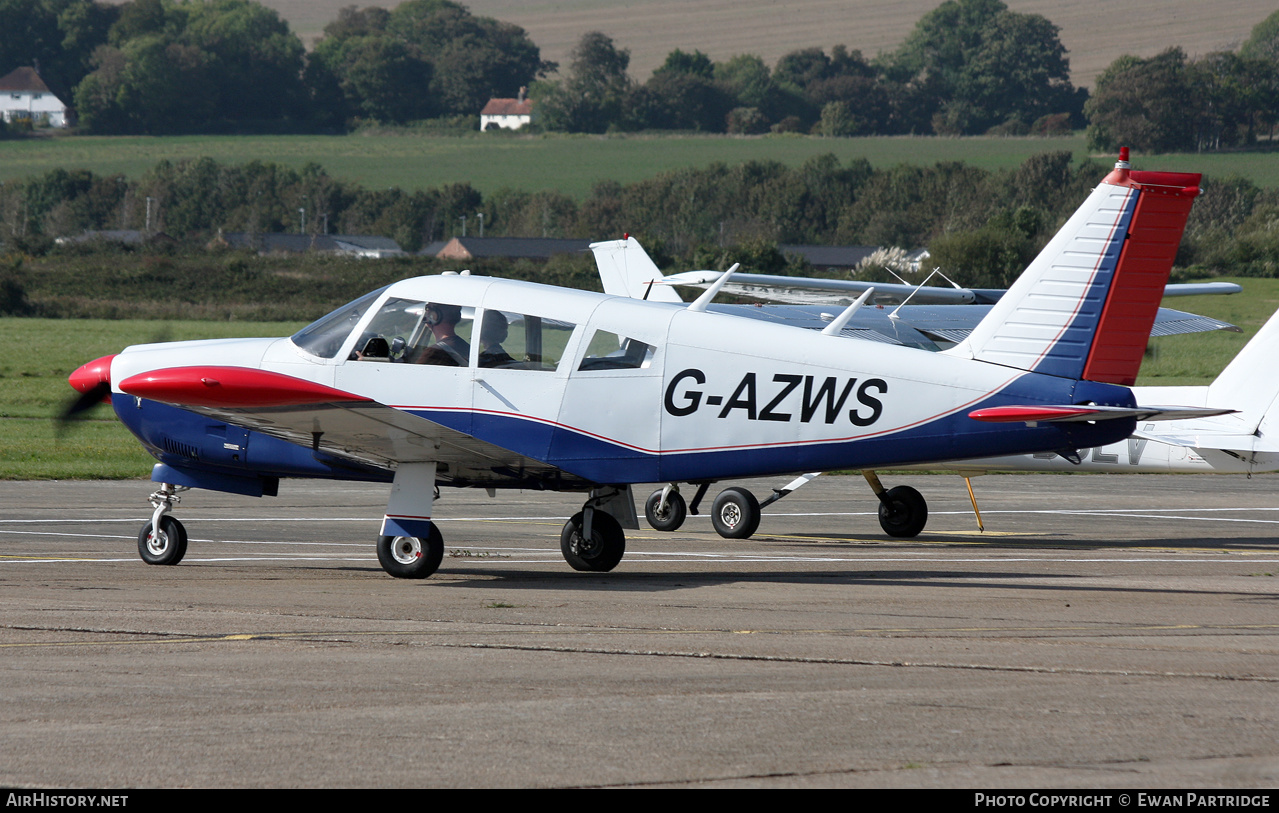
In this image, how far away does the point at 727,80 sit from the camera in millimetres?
180500

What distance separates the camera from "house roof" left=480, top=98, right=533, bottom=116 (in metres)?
183


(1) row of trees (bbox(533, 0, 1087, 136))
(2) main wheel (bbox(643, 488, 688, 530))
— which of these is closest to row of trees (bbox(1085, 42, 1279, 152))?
(1) row of trees (bbox(533, 0, 1087, 136))

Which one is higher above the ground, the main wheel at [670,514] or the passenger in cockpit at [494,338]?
the passenger in cockpit at [494,338]

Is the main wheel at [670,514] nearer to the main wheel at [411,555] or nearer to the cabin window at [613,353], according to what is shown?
the cabin window at [613,353]

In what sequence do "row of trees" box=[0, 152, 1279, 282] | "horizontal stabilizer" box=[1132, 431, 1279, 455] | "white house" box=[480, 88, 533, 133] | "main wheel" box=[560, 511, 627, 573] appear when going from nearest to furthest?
1. "main wheel" box=[560, 511, 627, 573]
2. "horizontal stabilizer" box=[1132, 431, 1279, 455]
3. "row of trees" box=[0, 152, 1279, 282]
4. "white house" box=[480, 88, 533, 133]

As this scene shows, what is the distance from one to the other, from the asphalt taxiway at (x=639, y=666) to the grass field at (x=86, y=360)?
11.7 ft

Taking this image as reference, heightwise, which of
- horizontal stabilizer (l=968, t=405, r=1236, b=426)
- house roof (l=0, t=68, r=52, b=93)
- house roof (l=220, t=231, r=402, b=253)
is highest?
horizontal stabilizer (l=968, t=405, r=1236, b=426)

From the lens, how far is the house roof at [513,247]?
114m

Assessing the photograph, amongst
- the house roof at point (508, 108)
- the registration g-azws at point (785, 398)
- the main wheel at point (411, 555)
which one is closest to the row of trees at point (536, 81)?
the house roof at point (508, 108)

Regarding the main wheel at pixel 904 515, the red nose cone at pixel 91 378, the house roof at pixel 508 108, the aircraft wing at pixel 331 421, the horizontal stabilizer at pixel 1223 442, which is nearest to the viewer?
the aircraft wing at pixel 331 421

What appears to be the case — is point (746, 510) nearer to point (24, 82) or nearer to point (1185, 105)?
point (1185, 105)

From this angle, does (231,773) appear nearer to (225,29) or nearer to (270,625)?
(270,625)

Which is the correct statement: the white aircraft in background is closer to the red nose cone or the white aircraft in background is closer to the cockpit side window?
the cockpit side window

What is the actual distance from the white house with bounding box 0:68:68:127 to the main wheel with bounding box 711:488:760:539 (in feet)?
583
